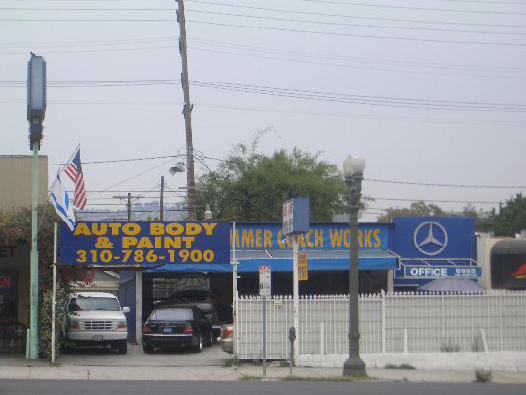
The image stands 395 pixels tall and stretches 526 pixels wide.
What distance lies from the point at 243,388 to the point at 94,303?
10638 millimetres

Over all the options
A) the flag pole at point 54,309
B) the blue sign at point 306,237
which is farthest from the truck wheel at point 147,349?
the blue sign at point 306,237

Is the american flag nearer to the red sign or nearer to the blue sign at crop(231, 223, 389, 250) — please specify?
the red sign

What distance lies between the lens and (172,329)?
26.2 metres

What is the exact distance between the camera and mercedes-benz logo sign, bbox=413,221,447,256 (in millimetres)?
32625

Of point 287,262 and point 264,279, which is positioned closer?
point 264,279

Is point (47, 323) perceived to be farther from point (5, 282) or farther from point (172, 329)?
point (5, 282)

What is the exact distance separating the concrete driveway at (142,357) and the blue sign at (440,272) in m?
8.02

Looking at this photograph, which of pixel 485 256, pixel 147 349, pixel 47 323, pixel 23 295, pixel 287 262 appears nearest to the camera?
pixel 47 323

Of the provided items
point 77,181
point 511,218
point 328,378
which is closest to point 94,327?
point 77,181

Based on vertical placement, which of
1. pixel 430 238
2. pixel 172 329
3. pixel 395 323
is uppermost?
pixel 430 238

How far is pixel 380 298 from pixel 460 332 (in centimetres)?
245

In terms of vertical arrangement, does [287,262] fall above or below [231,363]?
above

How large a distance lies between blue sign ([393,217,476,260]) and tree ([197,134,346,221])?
1371 centimetres

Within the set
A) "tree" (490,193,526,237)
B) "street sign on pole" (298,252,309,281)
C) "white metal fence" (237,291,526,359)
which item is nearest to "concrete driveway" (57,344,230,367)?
"white metal fence" (237,291,526,359)
